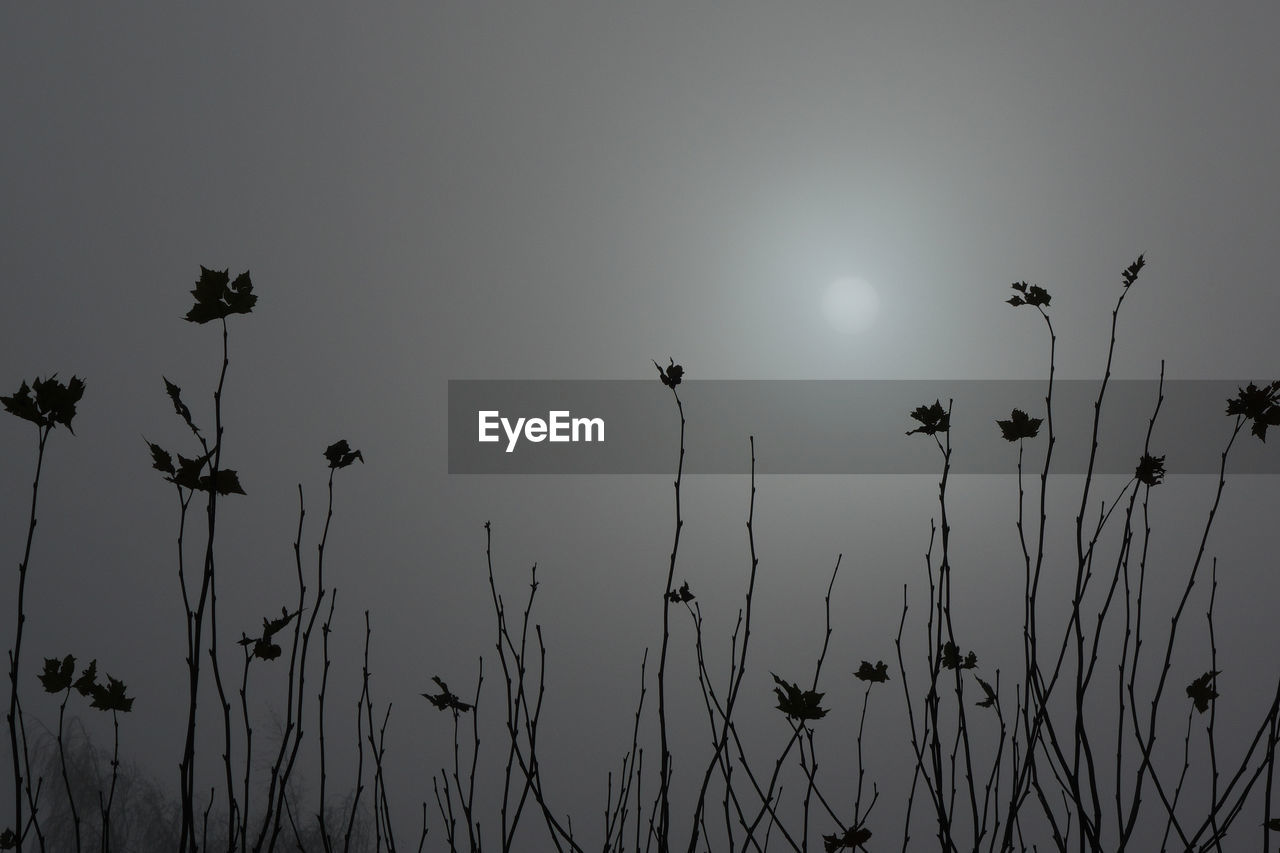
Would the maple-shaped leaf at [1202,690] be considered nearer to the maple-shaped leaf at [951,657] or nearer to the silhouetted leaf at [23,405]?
the maple-shaped leaf at [951,657]

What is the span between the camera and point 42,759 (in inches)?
291

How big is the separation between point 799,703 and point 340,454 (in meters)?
0.74

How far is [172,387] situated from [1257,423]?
134 cm

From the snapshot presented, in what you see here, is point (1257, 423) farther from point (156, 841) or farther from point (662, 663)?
point (156, 841)

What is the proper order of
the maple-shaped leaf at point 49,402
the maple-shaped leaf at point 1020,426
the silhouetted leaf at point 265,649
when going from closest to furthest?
the maple-shaped leaf at point 49,402
the silhouetted leaf at point 265,649
the maple-shaped leaf at point 1020,426

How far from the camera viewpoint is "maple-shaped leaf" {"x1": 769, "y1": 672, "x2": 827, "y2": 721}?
105cm

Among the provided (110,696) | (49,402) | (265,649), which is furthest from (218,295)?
(110,696)

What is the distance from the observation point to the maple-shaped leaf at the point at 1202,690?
124 cm

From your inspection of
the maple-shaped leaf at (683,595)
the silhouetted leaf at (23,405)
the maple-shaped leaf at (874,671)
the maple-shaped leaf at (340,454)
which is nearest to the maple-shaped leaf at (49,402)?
the silhouetted leaf at (23,405)

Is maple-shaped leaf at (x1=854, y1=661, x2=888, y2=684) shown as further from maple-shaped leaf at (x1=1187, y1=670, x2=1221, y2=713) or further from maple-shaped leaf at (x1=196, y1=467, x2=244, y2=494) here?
maple-shaped leaf at (x1=196, y1=467, x2=244, y2=494)

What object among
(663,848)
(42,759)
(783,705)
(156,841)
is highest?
(783,705)

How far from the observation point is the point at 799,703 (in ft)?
3.51

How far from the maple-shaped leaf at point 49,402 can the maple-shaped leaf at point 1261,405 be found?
4.78 ft

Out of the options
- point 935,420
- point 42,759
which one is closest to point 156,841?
point 42,759
